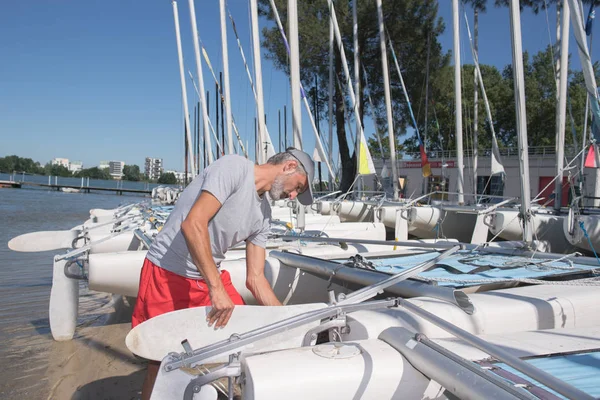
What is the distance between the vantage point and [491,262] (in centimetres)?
370

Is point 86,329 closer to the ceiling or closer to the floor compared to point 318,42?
closer to the floor

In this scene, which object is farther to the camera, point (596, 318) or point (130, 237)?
point (130, 237)

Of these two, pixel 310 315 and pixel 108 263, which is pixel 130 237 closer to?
pixel 108 263

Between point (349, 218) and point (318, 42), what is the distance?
11.7 meters

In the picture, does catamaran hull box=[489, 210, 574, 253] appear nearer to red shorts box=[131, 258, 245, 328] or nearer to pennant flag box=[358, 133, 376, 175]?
pennant flag box=[358, 133, 376, 175]

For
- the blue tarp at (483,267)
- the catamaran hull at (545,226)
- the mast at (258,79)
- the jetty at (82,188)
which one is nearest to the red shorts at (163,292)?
the blue tarp at (483,267)

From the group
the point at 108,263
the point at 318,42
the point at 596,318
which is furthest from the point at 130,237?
the point at 318,42

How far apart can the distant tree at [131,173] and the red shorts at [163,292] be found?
113448mm

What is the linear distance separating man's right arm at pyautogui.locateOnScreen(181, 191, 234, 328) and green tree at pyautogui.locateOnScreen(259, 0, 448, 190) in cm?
1798

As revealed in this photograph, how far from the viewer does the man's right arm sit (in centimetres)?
183

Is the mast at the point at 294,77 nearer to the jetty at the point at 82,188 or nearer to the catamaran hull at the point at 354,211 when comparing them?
the catamaran hull at the point at 354,211

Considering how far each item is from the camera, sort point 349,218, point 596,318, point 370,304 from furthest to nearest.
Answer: point 349,218
point 596,318
point 370,304

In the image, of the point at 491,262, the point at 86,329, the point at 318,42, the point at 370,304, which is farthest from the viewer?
the point at 318,42

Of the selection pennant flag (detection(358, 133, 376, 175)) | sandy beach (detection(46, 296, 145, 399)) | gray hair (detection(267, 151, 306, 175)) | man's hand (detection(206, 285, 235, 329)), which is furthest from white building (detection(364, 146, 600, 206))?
man's hand (detection(206, 285, 235, 329))
